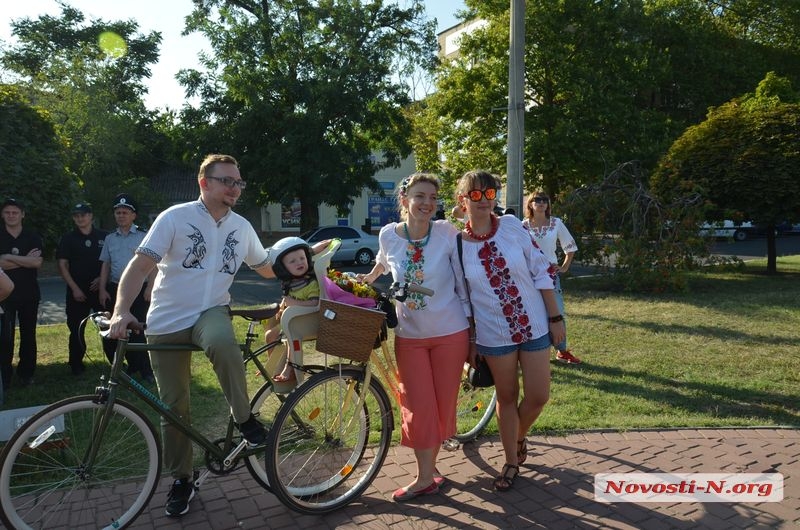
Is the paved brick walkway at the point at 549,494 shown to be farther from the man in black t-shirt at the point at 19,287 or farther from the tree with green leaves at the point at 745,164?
the tree with green leaves at the point at 745,164

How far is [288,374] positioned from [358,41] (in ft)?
69.3

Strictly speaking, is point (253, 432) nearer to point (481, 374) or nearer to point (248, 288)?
point (481, 374)

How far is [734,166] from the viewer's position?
13672 millimetres

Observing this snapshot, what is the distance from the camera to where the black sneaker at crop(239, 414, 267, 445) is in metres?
3.50

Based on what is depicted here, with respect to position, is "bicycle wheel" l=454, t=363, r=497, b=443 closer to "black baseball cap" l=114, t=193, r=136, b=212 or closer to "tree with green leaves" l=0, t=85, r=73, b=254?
"black baseball cap" l=114, t=193, r=136, b=212

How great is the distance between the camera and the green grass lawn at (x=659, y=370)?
529 centimetres

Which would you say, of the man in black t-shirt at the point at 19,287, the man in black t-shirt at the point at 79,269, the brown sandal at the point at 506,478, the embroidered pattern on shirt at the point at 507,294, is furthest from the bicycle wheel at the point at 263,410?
the man in black t-shirt at the point at 79,269

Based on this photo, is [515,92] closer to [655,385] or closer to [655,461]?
[655,385]

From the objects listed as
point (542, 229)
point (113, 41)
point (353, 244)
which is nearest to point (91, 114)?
point (353, 244)

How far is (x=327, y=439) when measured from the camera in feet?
12.3

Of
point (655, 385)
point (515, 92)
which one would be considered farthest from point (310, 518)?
point (515, 92)

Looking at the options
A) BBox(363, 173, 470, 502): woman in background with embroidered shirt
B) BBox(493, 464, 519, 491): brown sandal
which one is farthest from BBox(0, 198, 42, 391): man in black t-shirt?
BBox(493, 464, 519, 491): brown sandal

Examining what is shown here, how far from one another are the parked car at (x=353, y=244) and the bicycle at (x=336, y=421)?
17458mm

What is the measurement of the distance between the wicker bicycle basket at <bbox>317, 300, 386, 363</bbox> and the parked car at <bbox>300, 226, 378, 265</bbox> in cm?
1774
